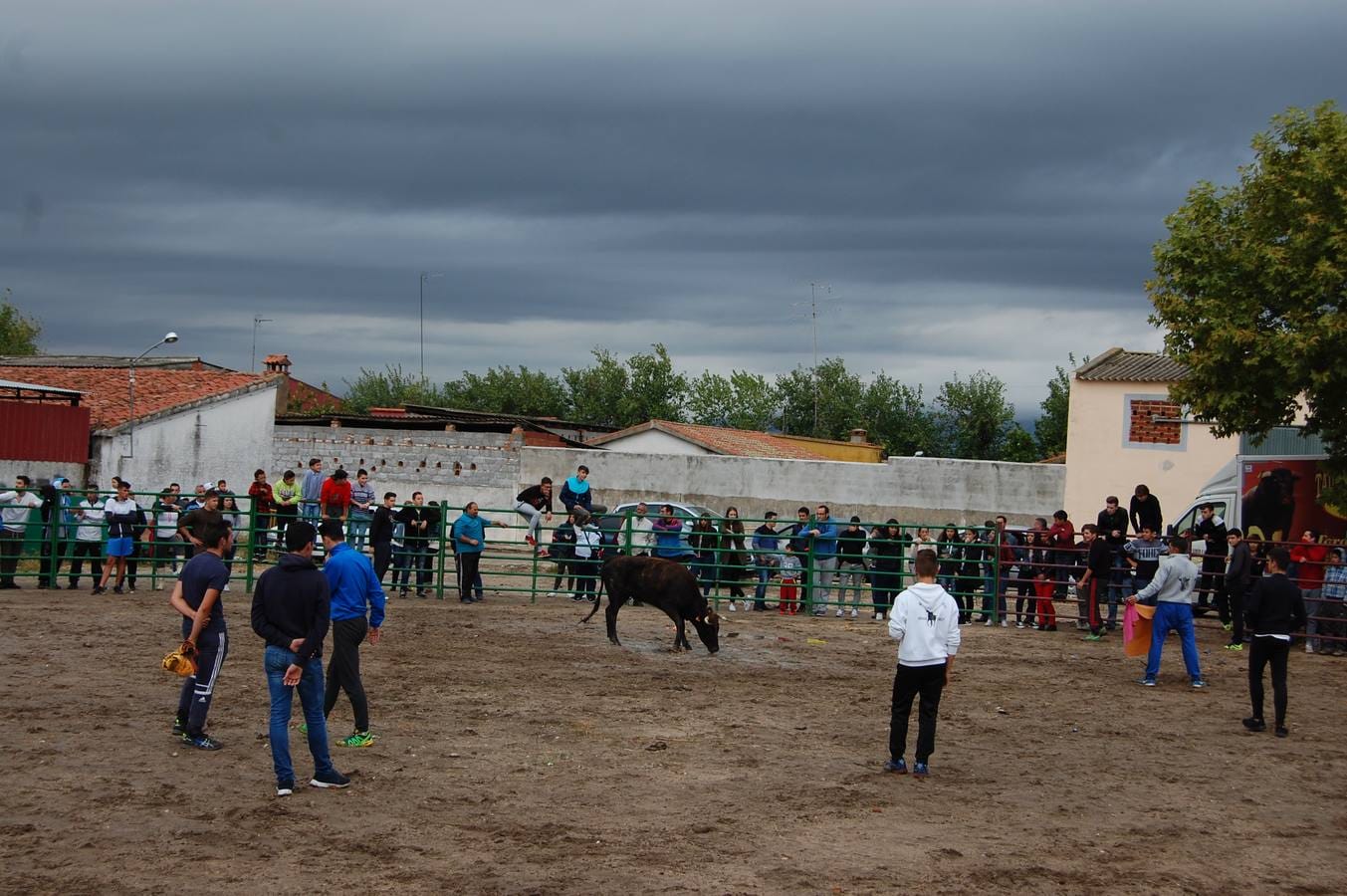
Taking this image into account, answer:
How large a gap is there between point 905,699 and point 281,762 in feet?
13.7

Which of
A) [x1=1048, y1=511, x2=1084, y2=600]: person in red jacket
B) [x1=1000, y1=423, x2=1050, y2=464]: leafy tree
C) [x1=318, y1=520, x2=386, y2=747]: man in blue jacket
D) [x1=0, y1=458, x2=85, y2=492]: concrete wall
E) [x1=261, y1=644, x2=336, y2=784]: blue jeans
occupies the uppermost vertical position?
[x1=1000, y1=423, x2=1050, y2=464]: leafy tree

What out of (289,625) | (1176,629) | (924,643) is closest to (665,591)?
(1176,629)

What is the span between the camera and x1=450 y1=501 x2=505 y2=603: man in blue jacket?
19.3 meters

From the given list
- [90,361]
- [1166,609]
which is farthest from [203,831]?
[90,361]

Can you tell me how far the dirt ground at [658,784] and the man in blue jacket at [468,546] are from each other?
4857 mm

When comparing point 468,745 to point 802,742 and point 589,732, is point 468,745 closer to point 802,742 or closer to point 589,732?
point 589,732

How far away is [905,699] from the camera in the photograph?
360 inches

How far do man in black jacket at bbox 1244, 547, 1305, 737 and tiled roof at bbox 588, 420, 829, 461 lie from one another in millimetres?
25517

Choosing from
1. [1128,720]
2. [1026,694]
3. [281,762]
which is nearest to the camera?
[281,762]

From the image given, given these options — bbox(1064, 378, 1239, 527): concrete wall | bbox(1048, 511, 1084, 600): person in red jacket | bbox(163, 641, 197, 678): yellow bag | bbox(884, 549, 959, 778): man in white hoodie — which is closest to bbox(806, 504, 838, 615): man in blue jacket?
bbox(1048, 511, 1084, 600): person in red jacket

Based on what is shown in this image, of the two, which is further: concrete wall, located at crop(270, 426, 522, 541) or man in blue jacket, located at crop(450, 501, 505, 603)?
concrete wall, located at crop(270, 426, 522, 541)

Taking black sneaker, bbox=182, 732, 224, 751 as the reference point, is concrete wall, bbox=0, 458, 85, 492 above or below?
above

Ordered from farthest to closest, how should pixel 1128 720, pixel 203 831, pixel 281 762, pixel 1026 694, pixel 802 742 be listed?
pixel 1026 694, pixel 1128 720, pixel 802 742, pixel 281 762, pixel 203 831

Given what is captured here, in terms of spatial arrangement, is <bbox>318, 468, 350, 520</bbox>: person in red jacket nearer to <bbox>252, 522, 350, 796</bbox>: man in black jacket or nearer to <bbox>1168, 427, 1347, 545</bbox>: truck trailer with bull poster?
<bbox>252, 522, 350, 796</bbox>: man in black jacket
